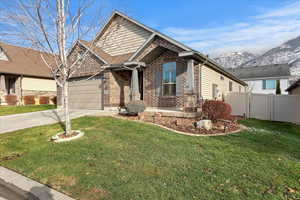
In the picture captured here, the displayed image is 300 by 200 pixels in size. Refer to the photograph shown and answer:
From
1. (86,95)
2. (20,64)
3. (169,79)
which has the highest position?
(20,64)

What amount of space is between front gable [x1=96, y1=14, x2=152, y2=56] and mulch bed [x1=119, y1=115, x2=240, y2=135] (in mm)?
6316

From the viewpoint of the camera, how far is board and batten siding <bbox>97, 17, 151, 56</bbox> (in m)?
12.6

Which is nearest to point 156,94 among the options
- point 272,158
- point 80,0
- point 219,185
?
point 80,0

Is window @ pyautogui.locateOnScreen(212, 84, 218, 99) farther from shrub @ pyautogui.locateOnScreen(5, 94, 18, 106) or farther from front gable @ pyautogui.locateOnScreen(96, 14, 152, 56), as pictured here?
shrub @ pyautogui.locateOnScreen(5, 94, 18, 106)

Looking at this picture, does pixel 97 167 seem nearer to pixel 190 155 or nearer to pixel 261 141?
pixel 190 155

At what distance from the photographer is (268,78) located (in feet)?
92.7

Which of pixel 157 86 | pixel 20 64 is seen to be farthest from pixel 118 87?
pixel 20 64

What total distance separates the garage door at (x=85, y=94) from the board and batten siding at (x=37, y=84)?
9767mm

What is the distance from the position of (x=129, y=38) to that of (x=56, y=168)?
11027 mm

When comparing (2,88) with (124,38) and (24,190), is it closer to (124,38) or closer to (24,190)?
(124,38)

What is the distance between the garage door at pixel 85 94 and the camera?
40.1 ft

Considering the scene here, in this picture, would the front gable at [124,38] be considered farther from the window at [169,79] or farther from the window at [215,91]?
the window at [215,91]

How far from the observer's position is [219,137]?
608 centimetres

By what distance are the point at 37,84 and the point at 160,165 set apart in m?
22.3
